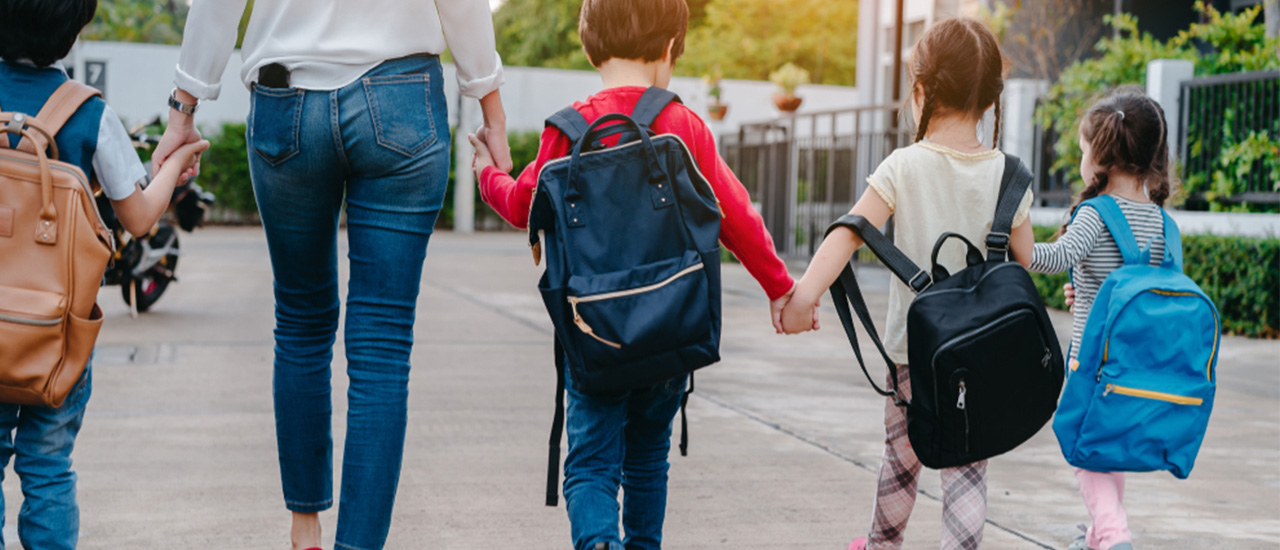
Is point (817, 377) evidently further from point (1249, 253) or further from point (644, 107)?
point (644, 107)

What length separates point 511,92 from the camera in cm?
2688

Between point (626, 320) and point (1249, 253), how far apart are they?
6887 millimetres

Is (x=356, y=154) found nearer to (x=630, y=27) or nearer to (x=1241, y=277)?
(x=630, y=27)

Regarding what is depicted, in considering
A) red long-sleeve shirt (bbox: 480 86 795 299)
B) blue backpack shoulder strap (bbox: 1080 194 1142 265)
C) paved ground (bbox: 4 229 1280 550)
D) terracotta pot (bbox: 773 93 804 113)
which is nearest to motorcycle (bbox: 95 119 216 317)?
paved ground (bbox: 4 229 1280 550)

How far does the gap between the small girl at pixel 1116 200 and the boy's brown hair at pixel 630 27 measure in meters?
1.09

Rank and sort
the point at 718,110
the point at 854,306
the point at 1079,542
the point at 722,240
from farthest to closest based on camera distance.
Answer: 1. the point at 718,110
2. the point at 1079,542
3. the point at 854,306
4. the point at 722,240

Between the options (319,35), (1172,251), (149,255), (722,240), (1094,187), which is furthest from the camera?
(149,255)

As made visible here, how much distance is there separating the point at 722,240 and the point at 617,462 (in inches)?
21.4

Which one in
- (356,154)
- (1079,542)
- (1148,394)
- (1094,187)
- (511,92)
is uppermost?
(356,154)

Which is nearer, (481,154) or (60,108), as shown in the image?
(60,108)

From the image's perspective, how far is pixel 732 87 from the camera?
28.5 metres

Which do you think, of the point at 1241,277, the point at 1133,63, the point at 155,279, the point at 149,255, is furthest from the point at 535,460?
the point at 1133,63

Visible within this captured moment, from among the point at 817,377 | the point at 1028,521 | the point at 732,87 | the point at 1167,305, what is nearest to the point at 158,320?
the point at 817,377

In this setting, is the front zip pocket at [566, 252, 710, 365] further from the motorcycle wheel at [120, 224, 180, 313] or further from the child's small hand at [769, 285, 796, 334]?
the motorcycle wheel at [120, 224, 180, 313]
